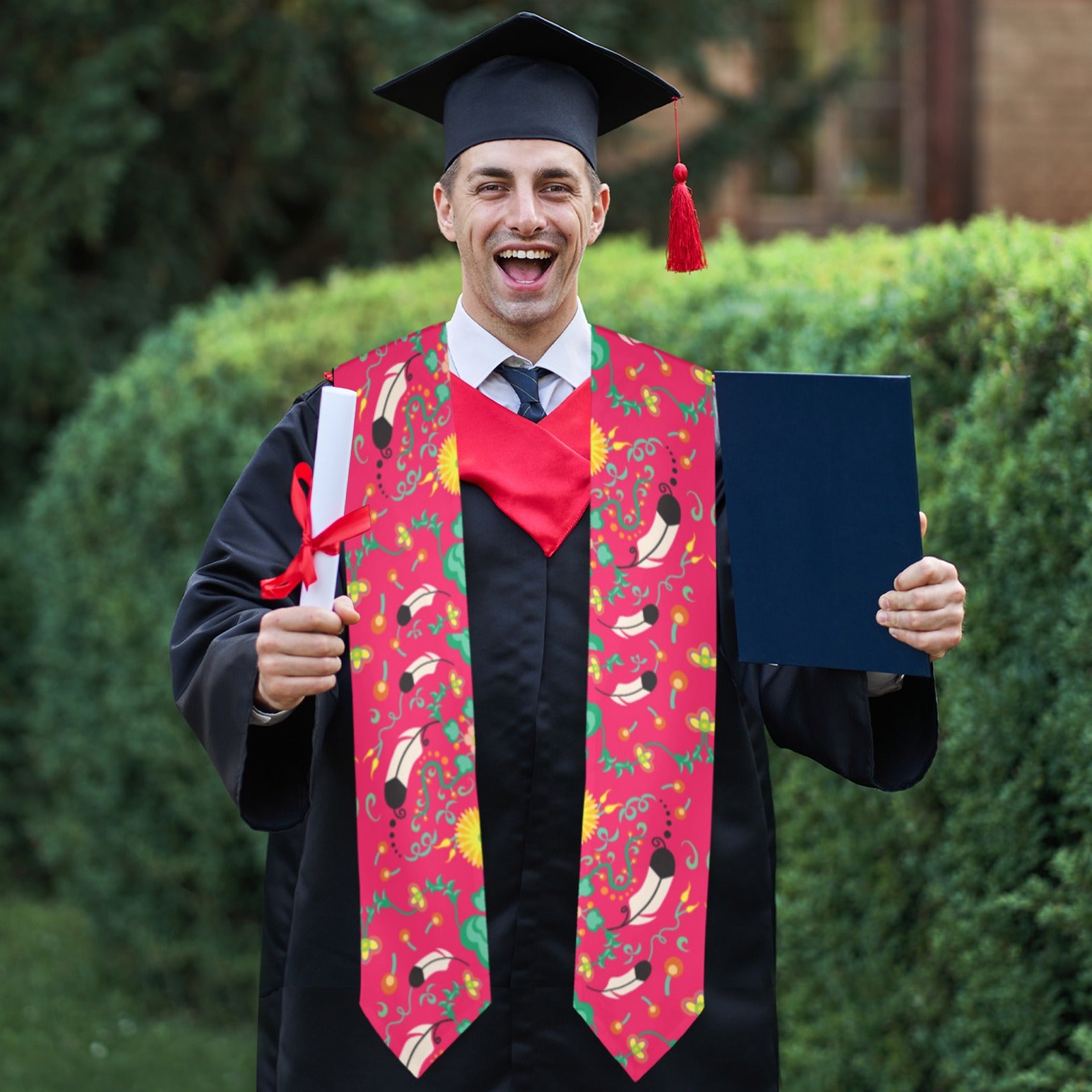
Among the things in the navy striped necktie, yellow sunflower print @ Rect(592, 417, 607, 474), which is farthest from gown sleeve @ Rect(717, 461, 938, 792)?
the navy striped necktie

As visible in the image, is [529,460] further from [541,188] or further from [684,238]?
[684,238]

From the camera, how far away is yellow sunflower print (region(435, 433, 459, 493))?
2.37 m

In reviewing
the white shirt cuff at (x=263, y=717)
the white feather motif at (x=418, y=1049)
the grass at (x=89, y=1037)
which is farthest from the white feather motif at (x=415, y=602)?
the grass at (x=89, y=1037)

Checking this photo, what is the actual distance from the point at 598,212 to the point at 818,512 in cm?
71

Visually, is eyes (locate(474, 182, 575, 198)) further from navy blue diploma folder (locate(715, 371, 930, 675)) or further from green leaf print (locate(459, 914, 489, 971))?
green leaf print (locate(459, 914, 489, 971))

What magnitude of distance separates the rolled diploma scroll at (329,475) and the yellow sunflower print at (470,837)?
446mm

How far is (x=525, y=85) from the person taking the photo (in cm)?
Result: 242

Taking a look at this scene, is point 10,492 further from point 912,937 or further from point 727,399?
point 727,399

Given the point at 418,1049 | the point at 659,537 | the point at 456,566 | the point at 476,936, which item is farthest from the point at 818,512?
the point at 418,1049

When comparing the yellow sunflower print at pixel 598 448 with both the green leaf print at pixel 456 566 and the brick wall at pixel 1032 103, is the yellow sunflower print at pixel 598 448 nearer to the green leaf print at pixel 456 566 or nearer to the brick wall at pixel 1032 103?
the green leaf print at pixel 456 566

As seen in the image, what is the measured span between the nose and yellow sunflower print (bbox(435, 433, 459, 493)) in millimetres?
351

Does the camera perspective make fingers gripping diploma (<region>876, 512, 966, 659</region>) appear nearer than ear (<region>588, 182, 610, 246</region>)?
Yes

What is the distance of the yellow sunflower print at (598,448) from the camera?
A: 2.39 meters

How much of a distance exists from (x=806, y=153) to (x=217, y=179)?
5.12m
